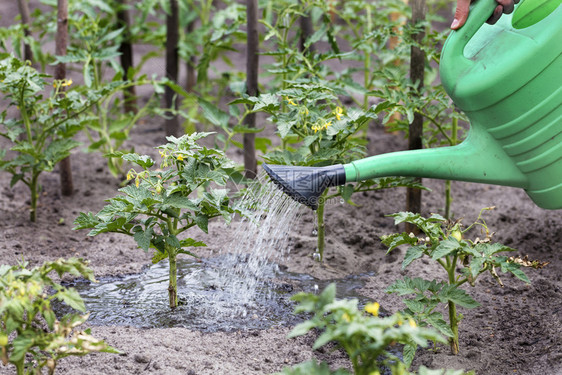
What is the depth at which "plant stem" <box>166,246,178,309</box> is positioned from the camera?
2.61m

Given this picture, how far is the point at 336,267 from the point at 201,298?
0.65 meters

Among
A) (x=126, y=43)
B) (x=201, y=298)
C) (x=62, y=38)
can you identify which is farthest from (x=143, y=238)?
(x=126, y=43)

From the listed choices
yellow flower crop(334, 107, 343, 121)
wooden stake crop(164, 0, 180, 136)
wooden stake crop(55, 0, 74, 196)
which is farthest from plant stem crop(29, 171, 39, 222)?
yellow flower crop(334, 107, 343, 121)

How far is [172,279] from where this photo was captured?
2654 millimetres

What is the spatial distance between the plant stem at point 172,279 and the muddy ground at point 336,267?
19cm

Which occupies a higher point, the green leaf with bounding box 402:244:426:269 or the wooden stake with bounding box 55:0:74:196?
Answer: the wooden stake with bounding box 55:0:74:196

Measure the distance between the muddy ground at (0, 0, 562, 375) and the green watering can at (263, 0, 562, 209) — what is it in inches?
20.5

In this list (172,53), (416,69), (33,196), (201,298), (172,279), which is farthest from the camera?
(172,53)

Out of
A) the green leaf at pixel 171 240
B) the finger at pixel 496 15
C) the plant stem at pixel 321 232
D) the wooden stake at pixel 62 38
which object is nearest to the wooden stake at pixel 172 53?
the wooden stake at pixel 62 38

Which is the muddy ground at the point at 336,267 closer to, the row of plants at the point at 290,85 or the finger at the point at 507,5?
the row of plants at the point at 290,85

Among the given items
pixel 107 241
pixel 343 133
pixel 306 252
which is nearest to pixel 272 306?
pixel 306 252

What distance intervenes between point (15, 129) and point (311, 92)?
4.71ft

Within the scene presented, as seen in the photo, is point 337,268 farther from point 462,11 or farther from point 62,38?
point 62,38

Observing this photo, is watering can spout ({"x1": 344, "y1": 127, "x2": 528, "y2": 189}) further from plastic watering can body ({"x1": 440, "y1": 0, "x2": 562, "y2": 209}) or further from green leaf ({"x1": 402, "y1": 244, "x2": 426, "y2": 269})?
green leaf ({"x1": 402, "y1": 244, "x2": 426, "y2": 269})
